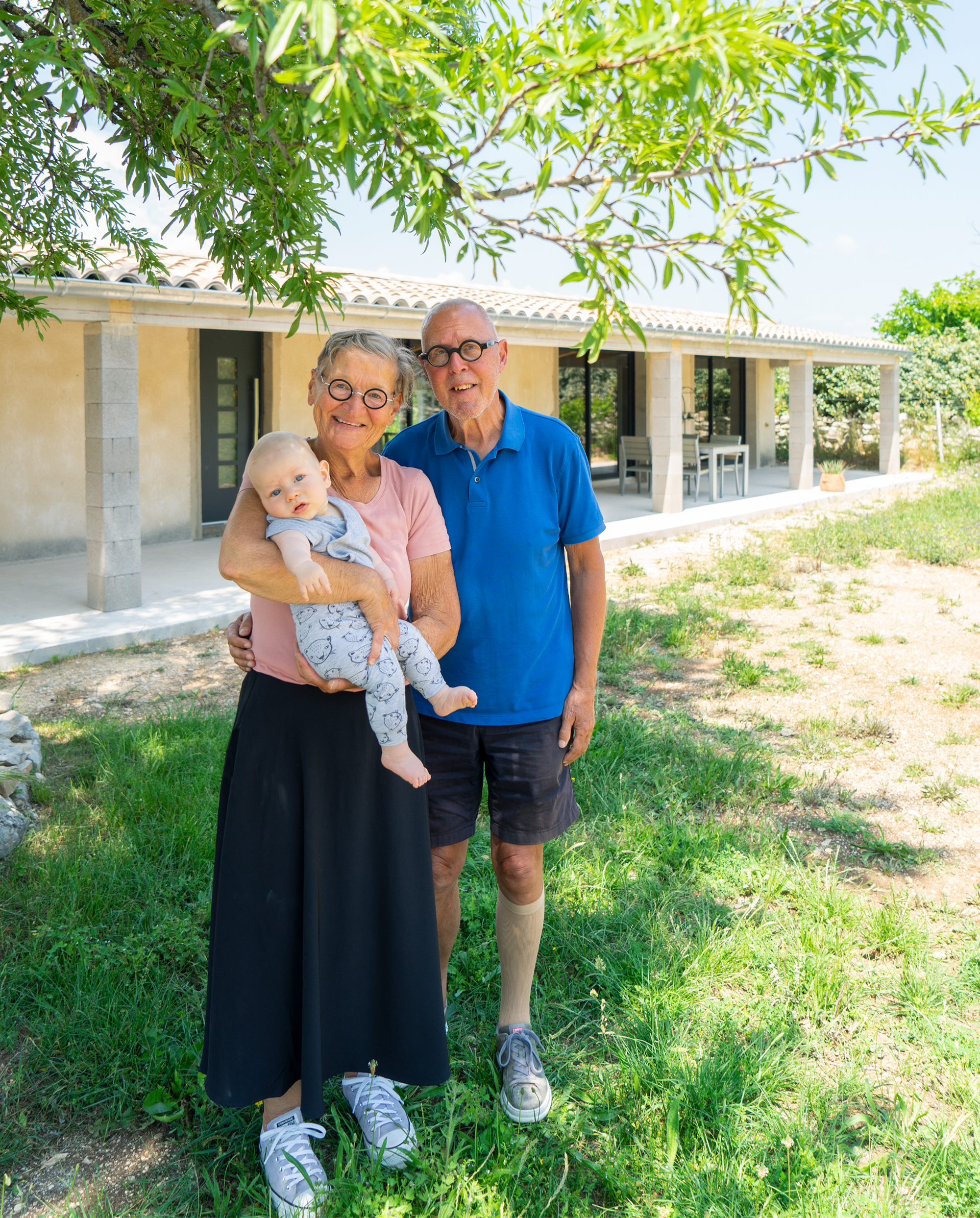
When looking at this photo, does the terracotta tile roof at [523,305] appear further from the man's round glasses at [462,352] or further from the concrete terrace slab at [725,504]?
the man's round glasses at [462,352]

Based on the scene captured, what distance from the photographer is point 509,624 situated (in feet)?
7.79

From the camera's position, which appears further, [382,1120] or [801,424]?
[801,424]

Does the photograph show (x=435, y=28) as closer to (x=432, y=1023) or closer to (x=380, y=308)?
Result: (x=432, y=1023)

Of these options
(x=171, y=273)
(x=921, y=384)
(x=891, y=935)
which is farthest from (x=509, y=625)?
(x=921, y=384)

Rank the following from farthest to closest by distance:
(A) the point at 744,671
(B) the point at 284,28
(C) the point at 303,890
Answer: (A) the point at 744,671, (C) the point at 303,890, (B) the point at 284,28

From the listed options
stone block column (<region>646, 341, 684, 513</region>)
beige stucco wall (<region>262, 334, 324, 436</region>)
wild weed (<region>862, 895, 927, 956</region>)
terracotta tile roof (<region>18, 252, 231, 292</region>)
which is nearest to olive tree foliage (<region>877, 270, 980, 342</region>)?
stone block column (<region>646, 341, 684, 513</region>)

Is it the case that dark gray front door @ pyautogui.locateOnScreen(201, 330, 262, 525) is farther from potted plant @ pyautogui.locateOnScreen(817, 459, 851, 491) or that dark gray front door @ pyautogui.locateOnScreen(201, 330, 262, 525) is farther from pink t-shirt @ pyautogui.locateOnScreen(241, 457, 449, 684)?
pink t-shirt @ pyautogui.locateOnScreen(241, 457, 449, 684)

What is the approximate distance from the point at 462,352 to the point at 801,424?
622 inches

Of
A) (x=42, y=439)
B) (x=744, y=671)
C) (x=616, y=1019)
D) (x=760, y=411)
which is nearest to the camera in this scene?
(x=616, y=1019)

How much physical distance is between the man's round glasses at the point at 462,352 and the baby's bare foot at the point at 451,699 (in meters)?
0.76

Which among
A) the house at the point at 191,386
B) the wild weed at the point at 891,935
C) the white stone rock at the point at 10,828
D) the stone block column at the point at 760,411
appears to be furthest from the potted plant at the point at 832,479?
the white stone rock at the point at 10,828

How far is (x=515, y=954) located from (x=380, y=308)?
26.8 feet

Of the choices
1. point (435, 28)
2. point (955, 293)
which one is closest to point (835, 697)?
point (435, 28)

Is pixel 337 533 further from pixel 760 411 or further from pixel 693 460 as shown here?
pixel 760 411
